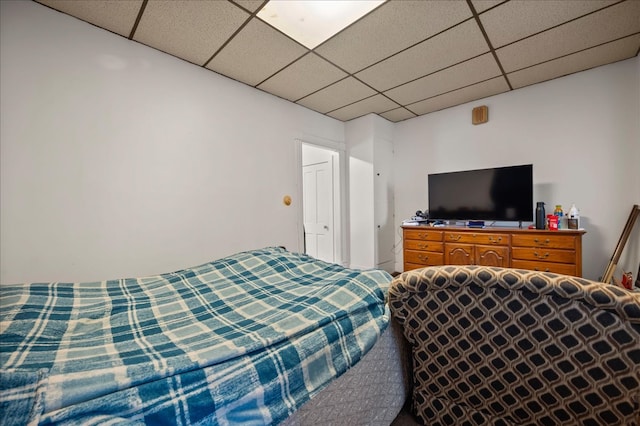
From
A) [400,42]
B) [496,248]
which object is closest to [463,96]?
[400,42]

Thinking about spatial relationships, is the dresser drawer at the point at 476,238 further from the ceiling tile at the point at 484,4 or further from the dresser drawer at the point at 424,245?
the ceiling tile at the point at 484,4

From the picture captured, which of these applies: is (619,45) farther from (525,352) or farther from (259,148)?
(259,148)

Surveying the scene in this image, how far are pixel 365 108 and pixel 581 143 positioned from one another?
2.57 meters

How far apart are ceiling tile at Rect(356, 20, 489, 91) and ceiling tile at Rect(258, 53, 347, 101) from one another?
0.35m

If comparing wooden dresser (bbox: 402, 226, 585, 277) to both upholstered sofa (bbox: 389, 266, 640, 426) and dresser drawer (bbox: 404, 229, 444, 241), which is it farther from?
upholstered sofa (bbox: 389, 266, 640, 426)

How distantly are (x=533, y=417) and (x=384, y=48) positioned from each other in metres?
2.64

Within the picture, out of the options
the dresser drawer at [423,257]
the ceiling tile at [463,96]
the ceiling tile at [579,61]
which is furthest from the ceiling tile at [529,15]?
the dresser drawer at [423,257]

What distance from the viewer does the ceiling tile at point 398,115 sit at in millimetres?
3861

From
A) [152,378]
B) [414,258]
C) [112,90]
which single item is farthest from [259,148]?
[152,378]

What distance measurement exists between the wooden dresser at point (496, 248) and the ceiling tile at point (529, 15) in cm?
189

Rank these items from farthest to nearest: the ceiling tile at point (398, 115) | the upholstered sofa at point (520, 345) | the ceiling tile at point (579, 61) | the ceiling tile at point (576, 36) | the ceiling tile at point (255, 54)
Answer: the ceiling tile at point (398, 115)
the ceiling tile at point (579, 61)
the ceiling tile at point (255, 54)
the ceiling tile at point (576, 36)
the upholstered sofa at point (520, 345)

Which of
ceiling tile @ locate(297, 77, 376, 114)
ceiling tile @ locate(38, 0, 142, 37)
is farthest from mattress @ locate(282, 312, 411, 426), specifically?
ceiling tile @ locate(297, 77, 376, 114)

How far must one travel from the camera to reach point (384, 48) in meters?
2.30

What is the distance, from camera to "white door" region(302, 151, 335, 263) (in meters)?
4.32
